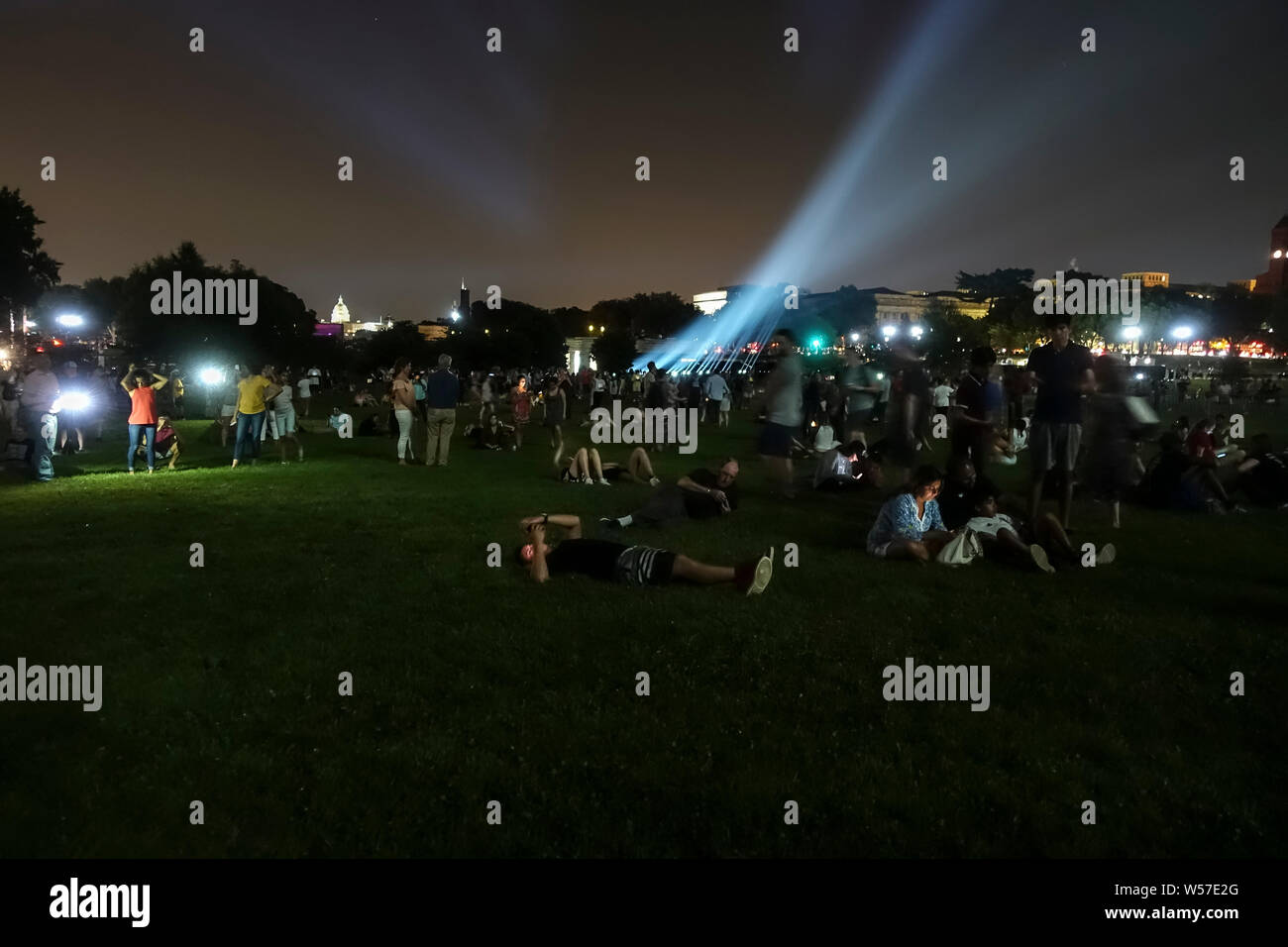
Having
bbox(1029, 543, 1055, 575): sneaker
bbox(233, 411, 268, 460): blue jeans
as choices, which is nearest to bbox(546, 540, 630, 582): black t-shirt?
bbox(1029, 543, 1055, 575): sneaker

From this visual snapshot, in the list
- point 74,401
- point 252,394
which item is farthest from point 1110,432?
point 74,401

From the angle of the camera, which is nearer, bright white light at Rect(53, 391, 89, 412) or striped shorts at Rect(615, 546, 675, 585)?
striped shorts at Rect(615, 546, 675, 585)

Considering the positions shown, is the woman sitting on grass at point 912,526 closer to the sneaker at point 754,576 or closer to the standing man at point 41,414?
the sneaker at point 754,576

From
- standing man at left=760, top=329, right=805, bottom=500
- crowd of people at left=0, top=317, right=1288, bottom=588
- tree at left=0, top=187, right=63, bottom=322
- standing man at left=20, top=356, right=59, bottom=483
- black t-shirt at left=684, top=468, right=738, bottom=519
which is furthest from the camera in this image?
tree at left=0, top=187, right=63, bottom=322

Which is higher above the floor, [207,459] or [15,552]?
[207,459]

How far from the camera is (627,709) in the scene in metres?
5.48

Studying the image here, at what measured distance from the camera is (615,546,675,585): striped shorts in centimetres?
804

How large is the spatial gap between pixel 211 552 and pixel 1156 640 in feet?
31.2

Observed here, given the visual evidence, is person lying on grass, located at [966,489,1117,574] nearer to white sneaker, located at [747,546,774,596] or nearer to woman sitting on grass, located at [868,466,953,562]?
woman sitting on grass, located at [868,466,953,562]

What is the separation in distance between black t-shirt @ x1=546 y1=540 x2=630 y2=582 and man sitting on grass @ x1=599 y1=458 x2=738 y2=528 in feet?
7.64

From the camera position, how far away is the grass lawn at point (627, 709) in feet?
13.8

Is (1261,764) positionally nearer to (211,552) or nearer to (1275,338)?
(211,552)
